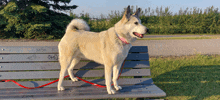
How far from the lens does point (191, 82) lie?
4.13m

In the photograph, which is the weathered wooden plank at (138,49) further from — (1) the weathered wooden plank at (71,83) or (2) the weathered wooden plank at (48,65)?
(1) the weathered wooden plank at (71,83)

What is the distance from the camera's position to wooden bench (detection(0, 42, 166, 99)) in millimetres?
2676

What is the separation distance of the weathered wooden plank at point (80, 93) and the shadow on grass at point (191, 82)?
114cm

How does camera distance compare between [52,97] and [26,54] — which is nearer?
[52,97]

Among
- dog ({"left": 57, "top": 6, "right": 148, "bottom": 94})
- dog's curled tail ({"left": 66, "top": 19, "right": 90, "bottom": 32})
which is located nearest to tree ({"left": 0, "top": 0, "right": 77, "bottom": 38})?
dog's curled tail ({"left": 66, "top": 19, "right": 90, "bottom": 32})

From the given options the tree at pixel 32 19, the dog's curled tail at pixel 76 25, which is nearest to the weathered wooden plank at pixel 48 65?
the dog's curled tail at pixel 76 25

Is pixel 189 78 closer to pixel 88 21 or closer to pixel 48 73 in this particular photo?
pixel 48 73

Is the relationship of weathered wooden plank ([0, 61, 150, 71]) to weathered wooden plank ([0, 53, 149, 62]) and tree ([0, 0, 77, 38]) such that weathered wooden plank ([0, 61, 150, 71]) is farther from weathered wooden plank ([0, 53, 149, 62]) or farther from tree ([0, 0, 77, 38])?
tree ([0, 0, 77, 38])

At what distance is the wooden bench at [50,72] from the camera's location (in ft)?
8.78

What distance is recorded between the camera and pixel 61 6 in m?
11.4

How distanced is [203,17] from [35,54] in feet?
59.2

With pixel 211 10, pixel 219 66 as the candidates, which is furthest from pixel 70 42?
pixel 211 10

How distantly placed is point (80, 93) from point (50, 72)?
3.03ft

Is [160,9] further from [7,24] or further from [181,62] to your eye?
[7,24]
